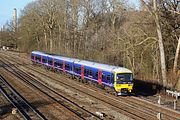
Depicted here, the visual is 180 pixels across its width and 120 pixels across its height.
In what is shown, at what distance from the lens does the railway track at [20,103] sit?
19.8 metres

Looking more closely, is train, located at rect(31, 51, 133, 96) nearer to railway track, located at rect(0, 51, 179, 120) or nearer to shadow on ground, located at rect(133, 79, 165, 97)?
railway track, located at rect(0, 51, 179, 120)

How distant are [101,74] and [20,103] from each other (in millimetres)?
8802

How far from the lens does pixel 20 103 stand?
78.2 ft

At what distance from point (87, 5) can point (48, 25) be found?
50.4 ft

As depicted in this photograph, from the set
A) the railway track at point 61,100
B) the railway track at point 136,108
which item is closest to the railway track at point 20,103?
the railway track at point 61,100

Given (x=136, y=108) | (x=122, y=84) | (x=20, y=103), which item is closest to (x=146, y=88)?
(x=122, y=84)

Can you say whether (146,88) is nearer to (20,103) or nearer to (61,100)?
(61,100)

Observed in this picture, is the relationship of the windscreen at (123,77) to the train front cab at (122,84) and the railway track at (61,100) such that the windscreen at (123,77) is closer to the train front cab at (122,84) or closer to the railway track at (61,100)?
the train front cab at (122,84)

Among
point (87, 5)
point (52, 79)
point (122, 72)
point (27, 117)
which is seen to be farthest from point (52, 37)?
point (27, 117)

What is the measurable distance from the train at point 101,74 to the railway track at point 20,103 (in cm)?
731

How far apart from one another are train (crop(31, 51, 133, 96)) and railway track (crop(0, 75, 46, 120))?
288 inches

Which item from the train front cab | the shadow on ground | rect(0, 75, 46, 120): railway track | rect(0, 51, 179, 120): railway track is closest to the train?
the train front cab

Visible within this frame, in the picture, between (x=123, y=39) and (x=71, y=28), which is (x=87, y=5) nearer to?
(x=71, y=28)

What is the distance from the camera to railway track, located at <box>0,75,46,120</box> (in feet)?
65.1
